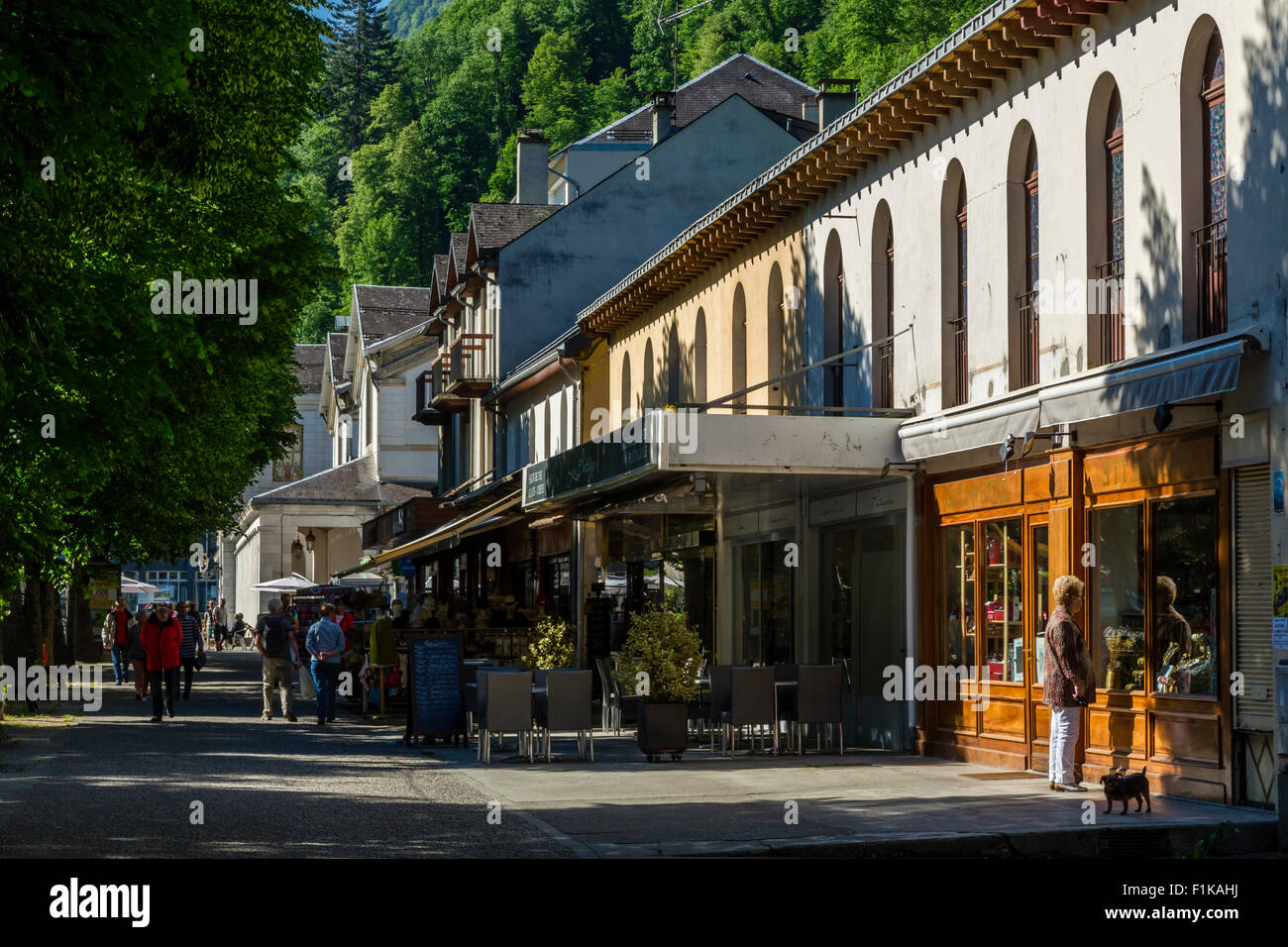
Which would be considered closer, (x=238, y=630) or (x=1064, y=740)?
(x=1064, y=740)

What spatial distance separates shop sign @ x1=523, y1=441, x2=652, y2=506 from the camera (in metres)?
19.9

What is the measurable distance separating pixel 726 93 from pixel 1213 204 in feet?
126

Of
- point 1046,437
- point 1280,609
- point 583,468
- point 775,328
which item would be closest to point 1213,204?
point 1046,437

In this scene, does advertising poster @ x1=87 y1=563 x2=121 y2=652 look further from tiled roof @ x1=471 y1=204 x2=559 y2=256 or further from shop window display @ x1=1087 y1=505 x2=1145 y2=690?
shop window display @ x1=1087 y1=505 x2=1145 y2=690

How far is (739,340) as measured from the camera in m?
25.6

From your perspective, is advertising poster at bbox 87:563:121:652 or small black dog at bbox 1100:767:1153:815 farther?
advertising poster at bbox 87:563:121:652

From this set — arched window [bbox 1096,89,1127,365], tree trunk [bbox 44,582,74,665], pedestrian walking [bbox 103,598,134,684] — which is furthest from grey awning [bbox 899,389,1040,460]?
pedestrian walking [bbox 103,598,134,684]

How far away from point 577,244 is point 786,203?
679 inches

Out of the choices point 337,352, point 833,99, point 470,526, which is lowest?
point 470,526

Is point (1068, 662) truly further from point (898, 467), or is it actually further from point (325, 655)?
point (325, 655)

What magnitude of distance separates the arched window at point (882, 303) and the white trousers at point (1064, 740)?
635 centimetres

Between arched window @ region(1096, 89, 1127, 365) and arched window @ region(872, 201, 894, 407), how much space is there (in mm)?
4720

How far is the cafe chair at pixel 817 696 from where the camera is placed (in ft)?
60.6

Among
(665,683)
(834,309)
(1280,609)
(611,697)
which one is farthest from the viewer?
(611,697)
